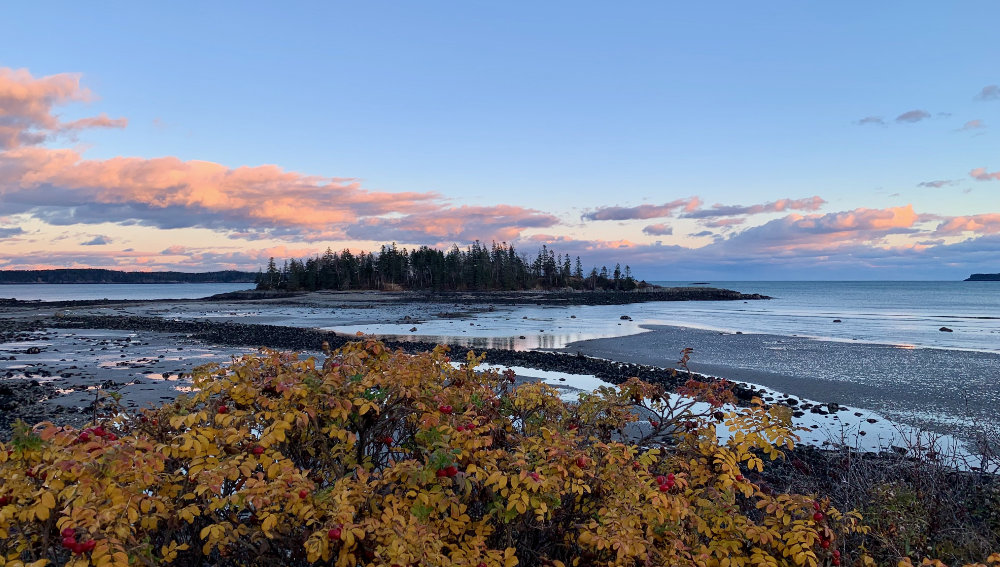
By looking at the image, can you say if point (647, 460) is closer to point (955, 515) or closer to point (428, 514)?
point (428, 514)

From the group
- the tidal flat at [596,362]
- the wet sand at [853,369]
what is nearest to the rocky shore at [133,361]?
the tidal flat at [596,362]

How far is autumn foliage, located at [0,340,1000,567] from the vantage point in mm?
3148

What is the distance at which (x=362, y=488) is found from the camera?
351 cm

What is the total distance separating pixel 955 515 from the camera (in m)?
6.82

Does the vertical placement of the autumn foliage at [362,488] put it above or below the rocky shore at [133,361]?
above

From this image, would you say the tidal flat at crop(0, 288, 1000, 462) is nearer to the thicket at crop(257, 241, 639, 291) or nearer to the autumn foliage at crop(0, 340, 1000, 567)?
the autumn foliage at crop(0, 340, 1000, 567)

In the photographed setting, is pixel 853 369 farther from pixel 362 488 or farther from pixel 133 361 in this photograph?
pixel 133 361

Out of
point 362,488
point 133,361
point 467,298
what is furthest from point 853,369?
point 467,298

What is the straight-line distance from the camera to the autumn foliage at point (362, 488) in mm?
3148

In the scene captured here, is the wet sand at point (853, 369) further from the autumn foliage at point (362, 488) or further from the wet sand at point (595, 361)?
the autumn foliage at point (362, 488)

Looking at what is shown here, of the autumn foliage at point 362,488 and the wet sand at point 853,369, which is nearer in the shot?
the autumn foliage at point 362,488

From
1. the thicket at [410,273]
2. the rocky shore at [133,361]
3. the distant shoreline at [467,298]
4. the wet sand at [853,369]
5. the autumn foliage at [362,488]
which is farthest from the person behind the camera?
the thicket at [410,273]

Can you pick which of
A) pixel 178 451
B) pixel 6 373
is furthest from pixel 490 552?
pixel 6 373

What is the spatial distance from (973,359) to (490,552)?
101 ft
